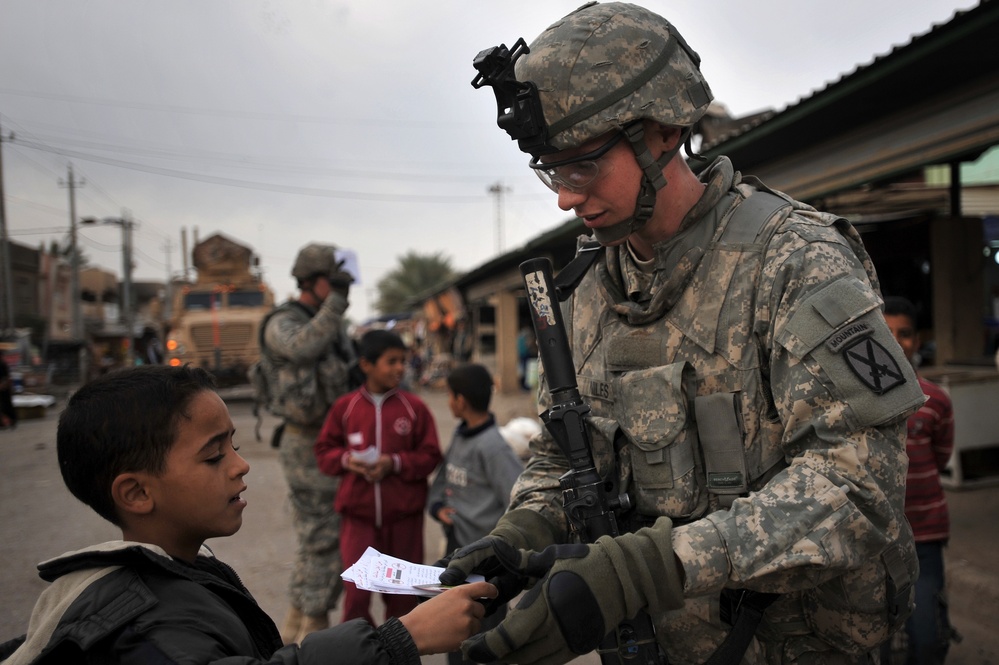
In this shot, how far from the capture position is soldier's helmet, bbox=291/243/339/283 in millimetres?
4758

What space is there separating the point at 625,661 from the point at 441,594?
1.63ft

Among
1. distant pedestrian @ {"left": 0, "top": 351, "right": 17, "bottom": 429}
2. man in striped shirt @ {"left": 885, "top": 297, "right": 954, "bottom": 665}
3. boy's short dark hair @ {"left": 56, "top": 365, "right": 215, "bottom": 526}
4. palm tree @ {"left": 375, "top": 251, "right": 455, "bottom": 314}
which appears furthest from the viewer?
palm tree @ {"left": 375, "top": 251, "right": 455, "bottom": 314}

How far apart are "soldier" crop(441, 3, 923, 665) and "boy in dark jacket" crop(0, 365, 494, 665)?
0.23 meters

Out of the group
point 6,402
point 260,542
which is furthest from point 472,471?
point 6,402

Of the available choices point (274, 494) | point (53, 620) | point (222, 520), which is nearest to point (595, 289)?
point (222, 520)

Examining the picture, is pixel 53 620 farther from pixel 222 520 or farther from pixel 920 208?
pixel 920 208

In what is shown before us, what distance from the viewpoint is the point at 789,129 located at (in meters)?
5.85

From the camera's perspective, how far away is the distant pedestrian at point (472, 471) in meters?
3.58

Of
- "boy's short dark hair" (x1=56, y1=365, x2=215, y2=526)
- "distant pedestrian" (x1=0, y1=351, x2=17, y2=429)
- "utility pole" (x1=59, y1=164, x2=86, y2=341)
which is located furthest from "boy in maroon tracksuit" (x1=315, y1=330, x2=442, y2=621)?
"utility pole" (x1=59, y1=164, x2=86, y2=341)

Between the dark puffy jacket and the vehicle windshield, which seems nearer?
the dark puffy jacket

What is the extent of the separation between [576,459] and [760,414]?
45 centimetres

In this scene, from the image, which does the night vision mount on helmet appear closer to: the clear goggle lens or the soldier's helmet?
the clear goggle lens

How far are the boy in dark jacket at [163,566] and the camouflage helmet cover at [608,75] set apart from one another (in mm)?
1094

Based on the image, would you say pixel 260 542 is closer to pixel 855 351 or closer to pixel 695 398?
pixel 695 398
